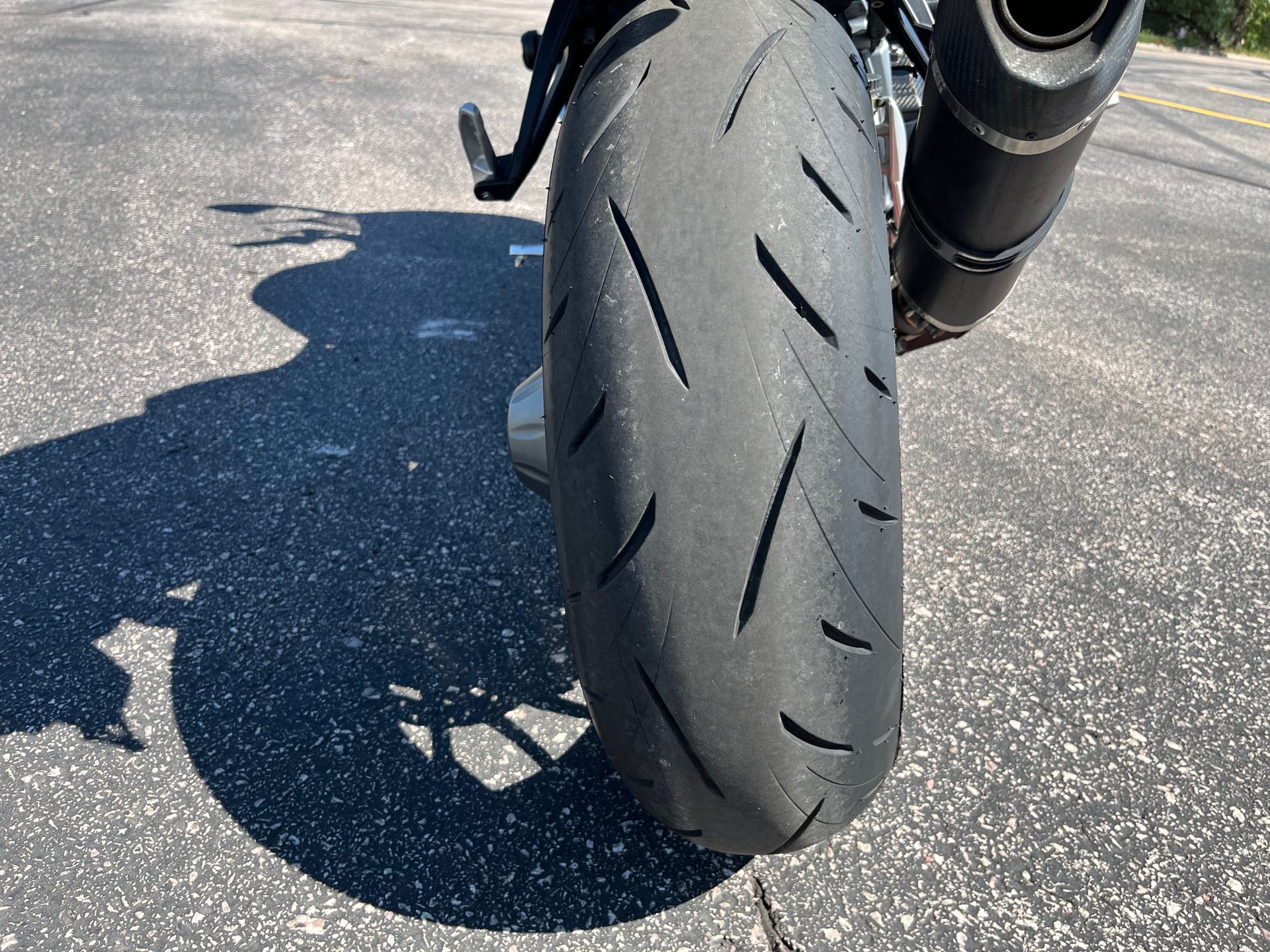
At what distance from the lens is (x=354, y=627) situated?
1.89 metres

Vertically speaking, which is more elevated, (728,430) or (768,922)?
(728,430)

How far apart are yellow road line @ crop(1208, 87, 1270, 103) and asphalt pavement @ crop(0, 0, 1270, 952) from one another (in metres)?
7.26

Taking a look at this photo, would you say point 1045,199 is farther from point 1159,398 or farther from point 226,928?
point 1159,398

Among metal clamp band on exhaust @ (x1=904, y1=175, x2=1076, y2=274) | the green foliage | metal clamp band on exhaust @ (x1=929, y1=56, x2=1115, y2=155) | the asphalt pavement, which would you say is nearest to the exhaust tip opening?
metal clamp band on exhaust @ (x1=929, y1=56, x2=1115, y2=155)

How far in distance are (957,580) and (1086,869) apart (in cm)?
76

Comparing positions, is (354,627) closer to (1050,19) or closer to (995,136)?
(995,136)

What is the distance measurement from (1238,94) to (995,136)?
10.9 m

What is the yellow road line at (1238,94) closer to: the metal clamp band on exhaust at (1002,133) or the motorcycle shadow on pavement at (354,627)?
the motorcycle shadow on pavement at (354,627)

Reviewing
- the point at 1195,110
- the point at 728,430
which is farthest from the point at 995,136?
the point at 1195,110

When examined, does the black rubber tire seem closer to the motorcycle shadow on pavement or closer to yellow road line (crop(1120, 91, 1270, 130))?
the motorcycle shadow on pavement

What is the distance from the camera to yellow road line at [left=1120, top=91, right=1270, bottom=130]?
26.7 feet

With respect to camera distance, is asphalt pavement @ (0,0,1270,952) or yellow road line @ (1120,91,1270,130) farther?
yellow road line @ (1120,91,1270,130)

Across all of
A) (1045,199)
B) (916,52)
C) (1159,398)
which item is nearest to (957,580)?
(1045,199)

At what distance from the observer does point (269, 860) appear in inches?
56.3
